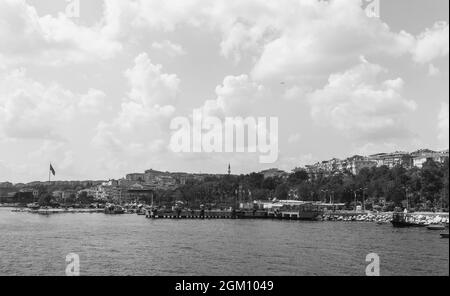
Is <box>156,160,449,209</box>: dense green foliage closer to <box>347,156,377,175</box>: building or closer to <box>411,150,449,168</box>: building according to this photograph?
<box>347,156,377,175</box>: building

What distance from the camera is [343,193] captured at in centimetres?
12206

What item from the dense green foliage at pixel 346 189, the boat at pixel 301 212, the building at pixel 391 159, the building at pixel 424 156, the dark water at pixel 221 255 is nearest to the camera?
the dark water at pixel 221 255

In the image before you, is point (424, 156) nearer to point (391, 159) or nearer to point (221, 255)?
point (391, 159)

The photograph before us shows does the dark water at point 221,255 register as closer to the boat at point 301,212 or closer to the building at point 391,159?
the boat at point 301,212

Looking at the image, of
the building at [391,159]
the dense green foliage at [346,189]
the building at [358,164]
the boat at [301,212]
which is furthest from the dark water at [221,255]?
the building at [358,164]

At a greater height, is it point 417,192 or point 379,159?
point 379,159

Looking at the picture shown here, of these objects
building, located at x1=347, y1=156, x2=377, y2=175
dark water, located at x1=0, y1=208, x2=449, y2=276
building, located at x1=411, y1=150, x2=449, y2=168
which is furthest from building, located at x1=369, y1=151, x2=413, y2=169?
dark water, located at x1=0, y1=208, x2=449, y2=276

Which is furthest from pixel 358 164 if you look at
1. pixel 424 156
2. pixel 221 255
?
pixel 221 255

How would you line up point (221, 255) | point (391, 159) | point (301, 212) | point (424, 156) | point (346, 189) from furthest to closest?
point (391, 159) → point (424, 156) → point (346, 189) → point (301, 212) → point (221, 255)

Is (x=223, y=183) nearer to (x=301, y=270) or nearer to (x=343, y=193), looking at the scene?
(x=343, y=193)
